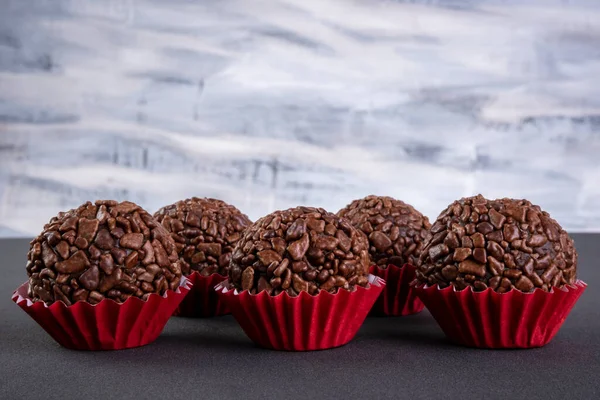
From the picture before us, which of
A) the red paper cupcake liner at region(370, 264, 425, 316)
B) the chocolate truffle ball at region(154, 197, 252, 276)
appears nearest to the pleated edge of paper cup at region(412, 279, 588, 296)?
the red paper cupcake liner at region(370, 264, 425, 316)

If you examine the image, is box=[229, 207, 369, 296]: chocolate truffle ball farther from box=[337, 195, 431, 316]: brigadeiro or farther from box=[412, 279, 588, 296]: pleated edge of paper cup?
box=[337, 195, 431, 316]: brigadeiro

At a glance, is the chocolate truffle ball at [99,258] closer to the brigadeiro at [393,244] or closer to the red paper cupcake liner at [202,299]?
the red paper cupcake liner at [202,299]

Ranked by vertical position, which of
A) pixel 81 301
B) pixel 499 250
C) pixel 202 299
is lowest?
pixel 202 299

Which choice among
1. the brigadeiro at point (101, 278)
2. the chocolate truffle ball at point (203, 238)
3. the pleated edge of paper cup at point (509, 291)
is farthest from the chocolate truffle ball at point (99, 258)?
the pleated edge of paper cup at point (509, 291)

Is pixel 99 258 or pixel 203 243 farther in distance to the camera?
pixel 203 243

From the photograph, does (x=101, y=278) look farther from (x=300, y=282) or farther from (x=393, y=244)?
(x=393, y=244)

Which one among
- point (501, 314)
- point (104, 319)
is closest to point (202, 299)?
point (104, 319)
